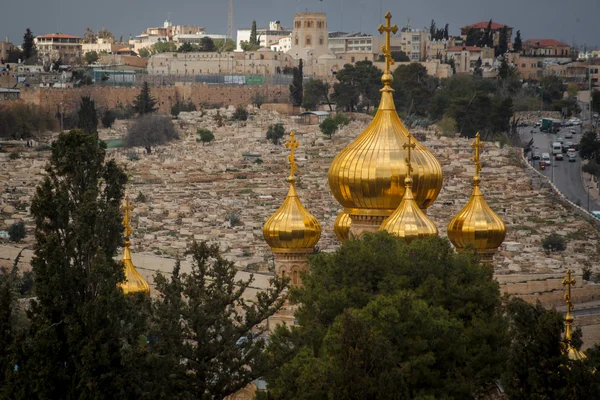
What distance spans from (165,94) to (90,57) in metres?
27.7

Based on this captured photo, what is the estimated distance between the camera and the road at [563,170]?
251 feet

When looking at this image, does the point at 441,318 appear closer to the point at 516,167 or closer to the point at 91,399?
the point at 91,399

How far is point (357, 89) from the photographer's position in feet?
368

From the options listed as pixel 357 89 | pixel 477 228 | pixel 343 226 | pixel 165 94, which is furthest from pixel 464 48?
pixel 477 228

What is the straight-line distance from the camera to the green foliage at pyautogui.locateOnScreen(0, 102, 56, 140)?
98.5 meters

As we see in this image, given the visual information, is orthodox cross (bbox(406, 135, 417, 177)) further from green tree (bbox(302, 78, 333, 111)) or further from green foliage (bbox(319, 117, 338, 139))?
green tree (bbox(302, 78, 333, 111))

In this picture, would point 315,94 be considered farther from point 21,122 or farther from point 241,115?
point 21,122

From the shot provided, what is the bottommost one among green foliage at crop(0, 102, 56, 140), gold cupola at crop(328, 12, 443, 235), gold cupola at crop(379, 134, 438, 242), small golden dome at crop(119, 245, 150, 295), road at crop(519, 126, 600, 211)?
road at crop(519, 126, 600, 211)

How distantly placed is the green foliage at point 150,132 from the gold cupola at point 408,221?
65.2 meters

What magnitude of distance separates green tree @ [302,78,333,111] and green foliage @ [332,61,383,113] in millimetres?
2065

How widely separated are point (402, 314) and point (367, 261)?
1749 mm

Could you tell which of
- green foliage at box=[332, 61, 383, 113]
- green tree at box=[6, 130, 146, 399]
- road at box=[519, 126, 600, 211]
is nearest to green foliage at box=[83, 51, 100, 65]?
green foliage at box=[332, 61, 383, 113]

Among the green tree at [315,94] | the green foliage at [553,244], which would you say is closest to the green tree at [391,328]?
the green foliage at [553,244]

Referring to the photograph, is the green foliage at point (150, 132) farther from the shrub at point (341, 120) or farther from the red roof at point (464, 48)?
the red roof at point (464, 48)
